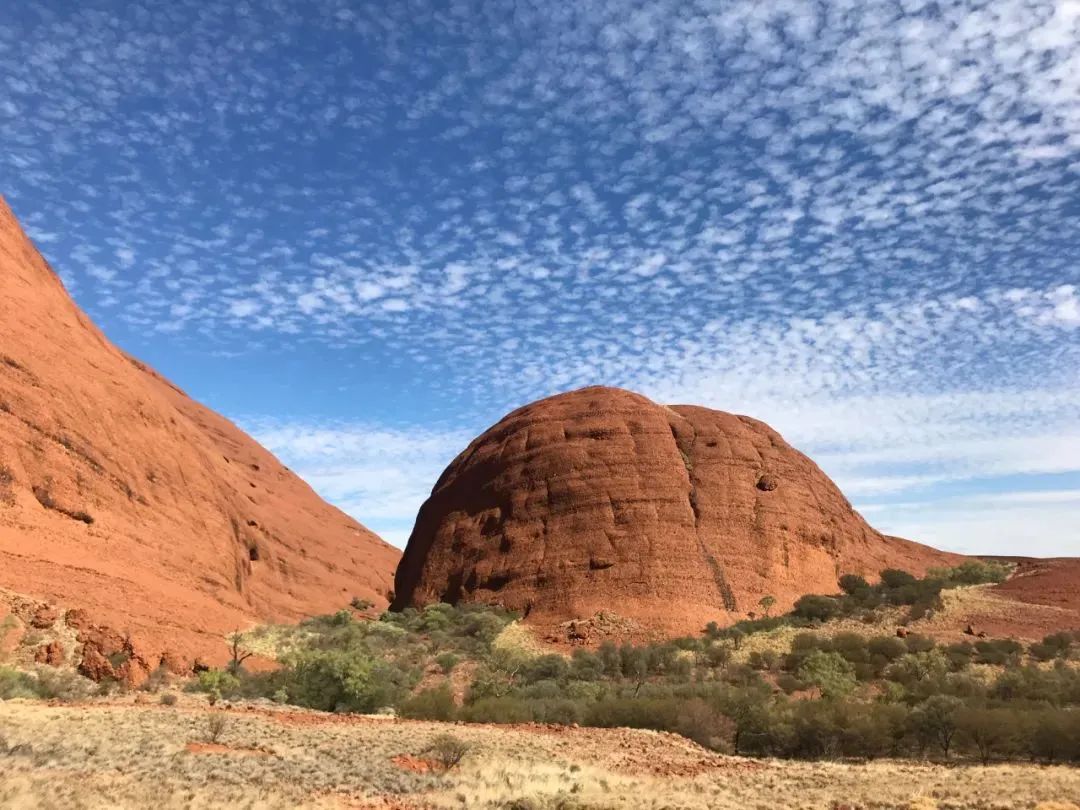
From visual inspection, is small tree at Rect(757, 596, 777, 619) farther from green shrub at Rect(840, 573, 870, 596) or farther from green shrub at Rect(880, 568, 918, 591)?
green shrub at Rect(880, 568, 918, 591)

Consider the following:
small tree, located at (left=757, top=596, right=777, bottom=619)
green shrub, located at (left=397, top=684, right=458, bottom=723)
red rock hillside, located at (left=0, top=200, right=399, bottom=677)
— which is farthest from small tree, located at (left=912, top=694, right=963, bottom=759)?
red rock hillside, located at (left=0, top=200, right=399, bottom=677)

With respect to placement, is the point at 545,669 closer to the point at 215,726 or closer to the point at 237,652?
the point at 237,652

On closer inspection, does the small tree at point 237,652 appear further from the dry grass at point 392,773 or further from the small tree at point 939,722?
the small tree at point 939,722

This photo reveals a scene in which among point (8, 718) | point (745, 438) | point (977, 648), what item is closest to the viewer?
point (8, 718)

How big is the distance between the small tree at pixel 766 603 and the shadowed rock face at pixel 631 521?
281 millimetres

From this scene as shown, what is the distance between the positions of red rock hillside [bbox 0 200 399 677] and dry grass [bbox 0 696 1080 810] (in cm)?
1171

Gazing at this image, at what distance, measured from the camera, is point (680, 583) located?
121 ft

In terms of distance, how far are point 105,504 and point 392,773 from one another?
29051 mm

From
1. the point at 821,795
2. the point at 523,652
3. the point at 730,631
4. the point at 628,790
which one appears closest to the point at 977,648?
the point at 730,631

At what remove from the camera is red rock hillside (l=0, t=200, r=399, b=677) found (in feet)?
86.5

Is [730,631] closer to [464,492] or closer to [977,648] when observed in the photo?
[977,648]

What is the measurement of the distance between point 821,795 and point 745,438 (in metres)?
35.8

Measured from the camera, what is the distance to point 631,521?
39.8 metres


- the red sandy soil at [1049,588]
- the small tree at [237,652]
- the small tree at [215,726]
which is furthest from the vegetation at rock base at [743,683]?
the small tree at [215,726]
